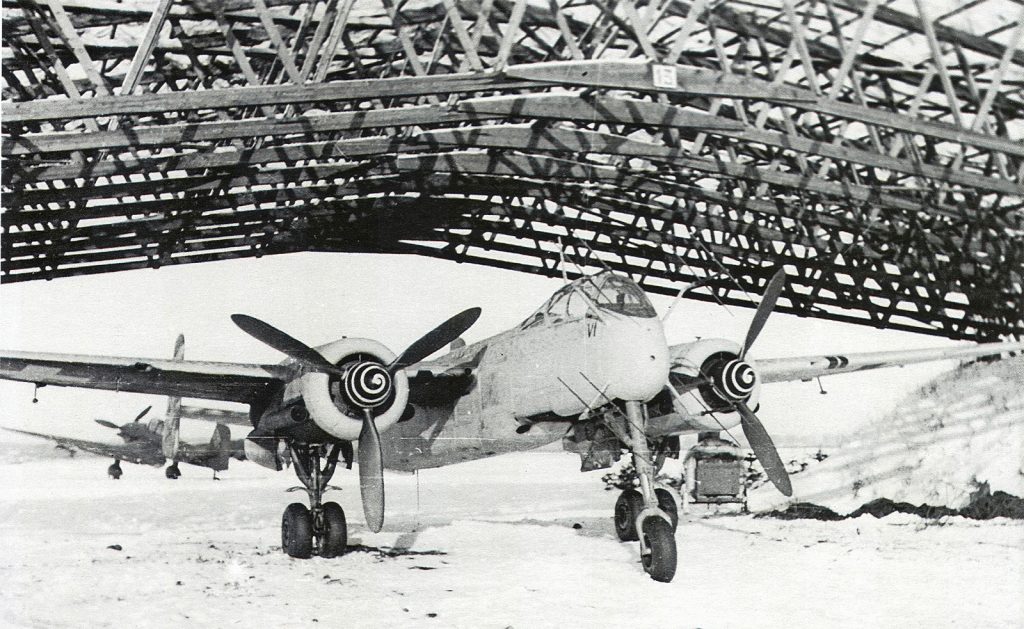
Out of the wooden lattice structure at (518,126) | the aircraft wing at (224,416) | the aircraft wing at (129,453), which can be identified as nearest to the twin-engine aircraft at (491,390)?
the aircraft wing at (224,416)

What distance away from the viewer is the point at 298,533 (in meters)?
10.3

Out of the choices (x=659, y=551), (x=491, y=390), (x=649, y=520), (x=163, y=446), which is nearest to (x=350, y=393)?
(x=491, y=390)

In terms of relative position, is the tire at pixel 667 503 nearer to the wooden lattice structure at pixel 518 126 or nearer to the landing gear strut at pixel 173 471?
the wooden lattice structure at pixel 518 126

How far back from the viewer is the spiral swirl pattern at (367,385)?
30.4 ft

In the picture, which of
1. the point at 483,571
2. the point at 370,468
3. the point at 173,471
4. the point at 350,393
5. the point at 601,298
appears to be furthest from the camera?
the point at 173,471

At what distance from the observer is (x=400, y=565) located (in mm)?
10102

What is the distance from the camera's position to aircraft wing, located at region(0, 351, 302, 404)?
8.99m

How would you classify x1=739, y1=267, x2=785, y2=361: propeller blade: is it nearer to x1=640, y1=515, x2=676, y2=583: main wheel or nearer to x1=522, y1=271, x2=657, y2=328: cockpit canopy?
x1=522, y1=271, x2=657, y2=328: cockpit canopy

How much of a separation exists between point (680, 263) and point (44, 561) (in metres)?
13.7

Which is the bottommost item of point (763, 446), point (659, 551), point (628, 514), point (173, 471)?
point (659, 551)

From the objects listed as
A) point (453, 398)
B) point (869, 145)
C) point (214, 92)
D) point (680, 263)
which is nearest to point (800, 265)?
point (680, 263)

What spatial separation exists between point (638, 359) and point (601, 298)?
36.7 inches

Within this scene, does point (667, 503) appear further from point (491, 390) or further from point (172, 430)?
point (172, 430)

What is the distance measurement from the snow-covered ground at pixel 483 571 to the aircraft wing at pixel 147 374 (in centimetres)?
95
